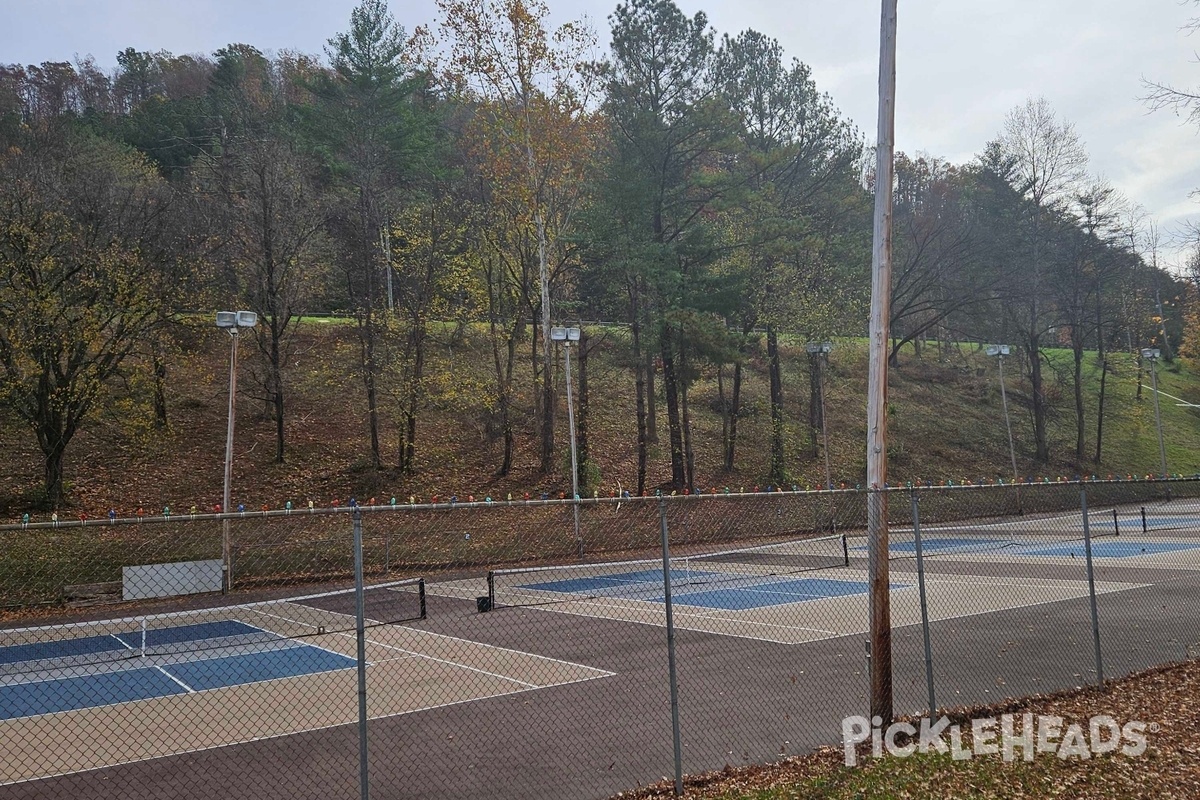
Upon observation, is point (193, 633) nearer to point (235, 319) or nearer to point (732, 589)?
point (235, 319)

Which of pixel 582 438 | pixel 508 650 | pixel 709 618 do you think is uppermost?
pixel 582 438

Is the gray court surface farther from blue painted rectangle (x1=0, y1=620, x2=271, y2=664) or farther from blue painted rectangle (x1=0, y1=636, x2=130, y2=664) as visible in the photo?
blue painted rectangle (x1=0, y1=636, x2=130, y2=664)

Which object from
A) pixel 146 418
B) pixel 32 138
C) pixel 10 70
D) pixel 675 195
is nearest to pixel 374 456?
pixel 146 418

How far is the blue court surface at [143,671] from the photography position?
11961 millimetres

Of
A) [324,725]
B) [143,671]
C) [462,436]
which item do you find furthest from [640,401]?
[324,725]

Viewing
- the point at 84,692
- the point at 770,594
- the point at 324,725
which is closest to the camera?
the point at 324,725

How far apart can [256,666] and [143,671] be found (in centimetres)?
161

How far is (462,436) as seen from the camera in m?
39.2

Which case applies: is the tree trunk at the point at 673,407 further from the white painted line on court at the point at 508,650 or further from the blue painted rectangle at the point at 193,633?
the blue painted rectangle at the point at 193,633

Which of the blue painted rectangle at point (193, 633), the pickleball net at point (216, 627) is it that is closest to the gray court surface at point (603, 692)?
the pickleball net at point (216, 627)

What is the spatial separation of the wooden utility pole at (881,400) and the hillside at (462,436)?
25727 mm

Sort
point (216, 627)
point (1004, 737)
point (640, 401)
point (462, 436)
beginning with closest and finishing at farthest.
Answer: point (1004, 737) → point (216, 627) → point (640, 401) → point (462, 436)

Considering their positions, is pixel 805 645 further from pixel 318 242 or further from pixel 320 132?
pixel 320 132

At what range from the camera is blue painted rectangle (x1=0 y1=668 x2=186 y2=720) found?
38.5ft
